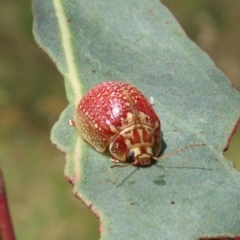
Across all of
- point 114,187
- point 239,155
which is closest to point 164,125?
point 114,187

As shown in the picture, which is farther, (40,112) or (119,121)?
(40,112)

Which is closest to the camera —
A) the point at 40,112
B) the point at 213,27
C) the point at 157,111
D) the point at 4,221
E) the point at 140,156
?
the point at 4,221

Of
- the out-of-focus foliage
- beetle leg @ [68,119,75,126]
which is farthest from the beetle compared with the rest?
the out-of-focus foliage

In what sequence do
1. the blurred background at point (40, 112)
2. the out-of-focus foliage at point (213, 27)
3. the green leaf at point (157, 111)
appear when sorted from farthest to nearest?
the out-of-focus foliage at point (213, 27) < the blurred background at point (40, 112) < the green leaf at point (157, 111)

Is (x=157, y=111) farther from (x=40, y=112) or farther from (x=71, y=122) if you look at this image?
(x=40, y=112)

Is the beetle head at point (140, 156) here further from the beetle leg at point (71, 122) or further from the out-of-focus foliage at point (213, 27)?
the out-of-focus foliage at point (213, 27)

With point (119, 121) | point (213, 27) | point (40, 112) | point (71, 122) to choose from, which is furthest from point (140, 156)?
point (213, 27)

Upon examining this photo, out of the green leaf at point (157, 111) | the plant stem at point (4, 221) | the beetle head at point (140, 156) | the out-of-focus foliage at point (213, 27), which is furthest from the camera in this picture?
the out-of-focus foliage at point (213, 27)

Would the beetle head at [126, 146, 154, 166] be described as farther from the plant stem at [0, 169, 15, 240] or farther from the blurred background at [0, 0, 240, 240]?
the blurred background at [0, 0, 240, 240]

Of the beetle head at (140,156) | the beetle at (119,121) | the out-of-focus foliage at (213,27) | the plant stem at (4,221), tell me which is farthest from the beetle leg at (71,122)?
the out-of-focus foliage at (213,27)
